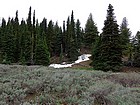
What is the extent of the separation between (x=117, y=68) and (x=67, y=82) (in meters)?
25.7

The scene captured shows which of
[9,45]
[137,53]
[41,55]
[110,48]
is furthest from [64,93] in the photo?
[9,45]

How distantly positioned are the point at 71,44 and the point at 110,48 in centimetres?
2882

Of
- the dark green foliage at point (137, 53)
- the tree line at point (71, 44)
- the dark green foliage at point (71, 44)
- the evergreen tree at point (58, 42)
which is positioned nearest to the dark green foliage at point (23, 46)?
the tree line at point (71, 44)

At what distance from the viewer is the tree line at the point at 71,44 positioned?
115 feet

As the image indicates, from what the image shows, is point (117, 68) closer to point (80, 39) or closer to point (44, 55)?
point (44, 55)

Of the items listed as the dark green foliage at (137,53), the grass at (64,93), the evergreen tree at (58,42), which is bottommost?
the grass at (64,93)

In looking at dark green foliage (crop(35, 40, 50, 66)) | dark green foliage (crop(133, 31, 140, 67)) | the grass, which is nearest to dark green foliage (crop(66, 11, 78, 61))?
dark green foliage (crop(35, 40, 50, 66))

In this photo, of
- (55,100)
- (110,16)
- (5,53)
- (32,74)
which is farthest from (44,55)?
(55,100)

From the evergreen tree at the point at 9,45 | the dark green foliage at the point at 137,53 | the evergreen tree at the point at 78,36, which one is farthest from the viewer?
the evergreen tree at the point at 78,36

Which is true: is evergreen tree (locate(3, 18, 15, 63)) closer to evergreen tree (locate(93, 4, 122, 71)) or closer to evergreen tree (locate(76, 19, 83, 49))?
evergreen tree (locate(76, 19, 83, 49))

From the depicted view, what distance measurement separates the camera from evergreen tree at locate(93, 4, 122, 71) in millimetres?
34531

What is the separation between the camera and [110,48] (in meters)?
34.7

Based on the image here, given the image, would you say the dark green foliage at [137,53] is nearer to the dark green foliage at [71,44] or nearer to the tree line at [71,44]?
the tree line at [71,44]

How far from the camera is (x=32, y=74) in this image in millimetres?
11586
